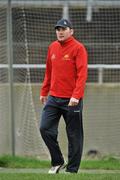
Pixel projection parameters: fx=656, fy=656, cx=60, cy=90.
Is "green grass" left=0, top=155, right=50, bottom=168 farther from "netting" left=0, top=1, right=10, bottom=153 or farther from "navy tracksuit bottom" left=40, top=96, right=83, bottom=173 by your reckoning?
"navy tracksuit bottom" left=40, top=96, right=83, bottom=173

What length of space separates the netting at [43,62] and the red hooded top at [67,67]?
2.59 m

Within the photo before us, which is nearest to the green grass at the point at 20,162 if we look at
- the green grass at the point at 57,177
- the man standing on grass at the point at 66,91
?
the man standing on grass at the point at 66,91

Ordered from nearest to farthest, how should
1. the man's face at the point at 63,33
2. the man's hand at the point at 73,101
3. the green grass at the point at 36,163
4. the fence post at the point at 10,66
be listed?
the man's hand at the point at 73,101 < the man's face at the point at 63,33 < the green grass at the point at 36,163 < the fence post at the point at 10,66

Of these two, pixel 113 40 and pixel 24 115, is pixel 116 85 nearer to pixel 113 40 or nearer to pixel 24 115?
pixel 113 40

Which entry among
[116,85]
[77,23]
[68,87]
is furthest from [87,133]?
[68,87]

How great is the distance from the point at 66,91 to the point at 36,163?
7.25ft

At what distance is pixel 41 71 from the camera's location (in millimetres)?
12484

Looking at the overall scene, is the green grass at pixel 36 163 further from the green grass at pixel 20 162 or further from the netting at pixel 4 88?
the netting at pixel 4 88

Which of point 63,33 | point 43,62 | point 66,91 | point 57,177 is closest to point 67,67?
point 66,91

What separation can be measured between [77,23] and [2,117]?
2.75m

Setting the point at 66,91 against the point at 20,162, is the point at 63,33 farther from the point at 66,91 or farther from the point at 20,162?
the point at 20,162

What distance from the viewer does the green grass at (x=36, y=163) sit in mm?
9492

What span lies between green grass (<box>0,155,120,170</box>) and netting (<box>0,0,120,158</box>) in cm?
68

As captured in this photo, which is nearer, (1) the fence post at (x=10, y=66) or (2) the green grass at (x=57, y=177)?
(2) the green grass at (x=57, y=177)
